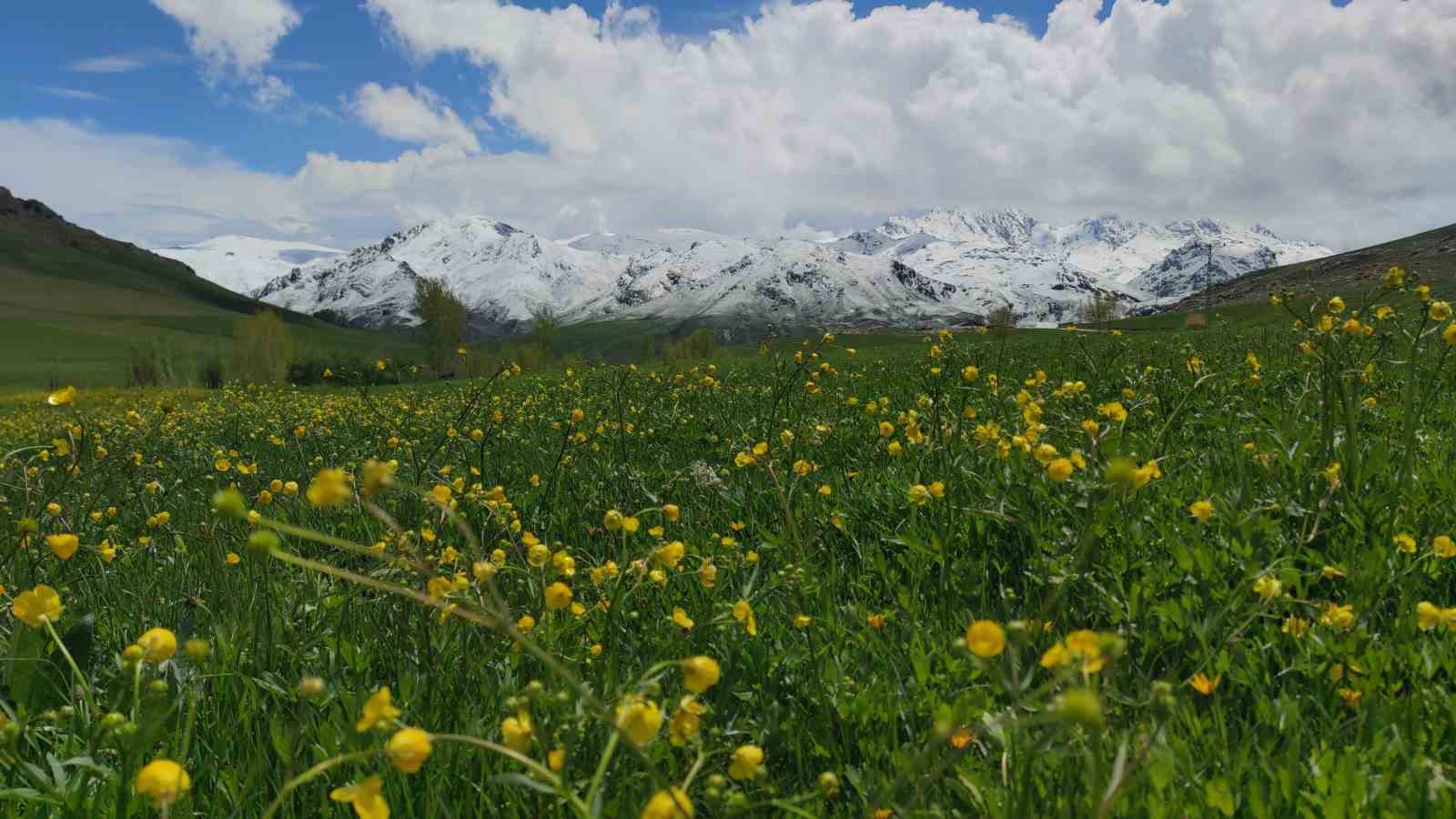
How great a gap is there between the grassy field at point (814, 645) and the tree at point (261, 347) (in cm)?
6398

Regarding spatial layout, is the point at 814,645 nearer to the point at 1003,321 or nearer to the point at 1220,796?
the point at 1220,796

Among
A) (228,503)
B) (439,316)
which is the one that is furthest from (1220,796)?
(439,316)

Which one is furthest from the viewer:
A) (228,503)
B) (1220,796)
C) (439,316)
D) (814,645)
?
(439,316)

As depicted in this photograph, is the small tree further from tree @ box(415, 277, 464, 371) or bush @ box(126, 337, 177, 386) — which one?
tree @ box(415, 277, 464, 371)

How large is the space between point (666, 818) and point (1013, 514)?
2.70 metres

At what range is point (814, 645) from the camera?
271cm

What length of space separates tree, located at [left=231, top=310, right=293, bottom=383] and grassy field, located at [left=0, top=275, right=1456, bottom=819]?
63980 millimetres

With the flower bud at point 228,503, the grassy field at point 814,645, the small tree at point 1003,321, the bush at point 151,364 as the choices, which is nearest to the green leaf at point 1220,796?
the grassy field at point 814,645

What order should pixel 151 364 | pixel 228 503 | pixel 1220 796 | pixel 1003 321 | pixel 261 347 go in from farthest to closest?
pixel 261 347 < pixel 151 364 < pixel 1003 321 < pixel 1220 796 < pixel 228 503

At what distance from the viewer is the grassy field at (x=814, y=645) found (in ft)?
5.41

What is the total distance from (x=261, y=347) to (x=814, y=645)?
7459cm

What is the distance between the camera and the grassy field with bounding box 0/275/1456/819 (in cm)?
165

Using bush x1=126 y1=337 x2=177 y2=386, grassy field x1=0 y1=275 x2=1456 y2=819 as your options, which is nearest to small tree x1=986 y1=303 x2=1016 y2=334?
grassy field x1=0 y1=275 x2=1456 y2=819

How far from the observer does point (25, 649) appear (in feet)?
8.75
